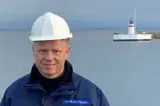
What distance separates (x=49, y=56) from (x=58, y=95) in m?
0.19

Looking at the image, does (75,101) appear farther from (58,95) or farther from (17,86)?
(17,86)

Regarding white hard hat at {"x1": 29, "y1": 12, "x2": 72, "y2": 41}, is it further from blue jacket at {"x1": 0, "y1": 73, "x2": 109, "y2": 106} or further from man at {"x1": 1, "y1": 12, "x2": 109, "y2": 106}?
blue jacket at {"x1": 0, "y1": 73, "x2": 109, "y2": 106}

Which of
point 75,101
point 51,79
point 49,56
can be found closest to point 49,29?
point 49,56

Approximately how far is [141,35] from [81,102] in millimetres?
41454

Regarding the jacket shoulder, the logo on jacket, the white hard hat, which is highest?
the white hard hat

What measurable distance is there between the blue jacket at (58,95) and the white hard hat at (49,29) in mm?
235

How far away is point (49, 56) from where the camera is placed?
7.24 feet

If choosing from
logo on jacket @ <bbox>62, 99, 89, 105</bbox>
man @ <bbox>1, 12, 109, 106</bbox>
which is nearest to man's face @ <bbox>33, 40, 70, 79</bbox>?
man @ <bbox>1, 12, 109, 106</bbox>

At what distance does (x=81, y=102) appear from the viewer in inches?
90.0

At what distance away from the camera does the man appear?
7.26ft

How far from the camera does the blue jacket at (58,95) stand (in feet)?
7.44

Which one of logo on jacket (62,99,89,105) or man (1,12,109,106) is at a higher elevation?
man (1,12,109,106)

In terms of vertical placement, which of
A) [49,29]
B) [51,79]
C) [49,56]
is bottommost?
[51,79]

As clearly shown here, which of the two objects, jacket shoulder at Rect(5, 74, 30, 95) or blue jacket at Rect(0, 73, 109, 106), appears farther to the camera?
jacket shoulder at Rect(5, 74, 30, 95)
